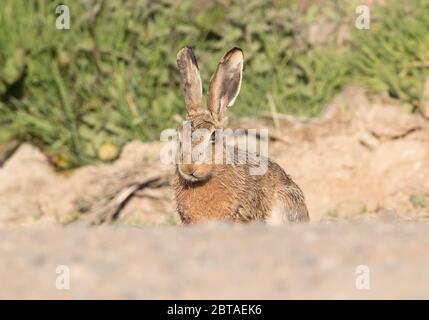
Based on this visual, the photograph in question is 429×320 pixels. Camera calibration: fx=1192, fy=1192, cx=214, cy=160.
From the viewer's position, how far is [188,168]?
6.73 metres

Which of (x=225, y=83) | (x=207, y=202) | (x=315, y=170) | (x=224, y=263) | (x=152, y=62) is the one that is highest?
(x=152, y=62)

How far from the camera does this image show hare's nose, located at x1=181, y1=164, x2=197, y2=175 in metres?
6.72

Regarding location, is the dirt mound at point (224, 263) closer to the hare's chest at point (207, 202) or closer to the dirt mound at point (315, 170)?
the hare's chest at point (207, 202)

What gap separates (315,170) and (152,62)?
1592 mm

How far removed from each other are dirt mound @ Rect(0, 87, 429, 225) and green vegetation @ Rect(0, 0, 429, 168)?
0.15m

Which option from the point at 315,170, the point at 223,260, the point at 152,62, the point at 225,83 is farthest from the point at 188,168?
the point at 152,62

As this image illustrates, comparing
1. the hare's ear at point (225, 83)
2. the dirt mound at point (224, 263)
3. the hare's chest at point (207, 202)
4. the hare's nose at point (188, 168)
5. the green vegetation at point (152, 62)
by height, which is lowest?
the dirt mound at point (224, 263)

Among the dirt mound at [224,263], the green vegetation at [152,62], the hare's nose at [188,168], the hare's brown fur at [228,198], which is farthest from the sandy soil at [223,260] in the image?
the green vegetation at [152,62]

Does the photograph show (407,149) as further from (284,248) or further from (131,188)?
(284,248)

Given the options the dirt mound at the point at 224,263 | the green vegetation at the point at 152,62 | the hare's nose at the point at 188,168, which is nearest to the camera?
the dirt mound at the point at 224,263

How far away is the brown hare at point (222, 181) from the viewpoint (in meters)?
7.07

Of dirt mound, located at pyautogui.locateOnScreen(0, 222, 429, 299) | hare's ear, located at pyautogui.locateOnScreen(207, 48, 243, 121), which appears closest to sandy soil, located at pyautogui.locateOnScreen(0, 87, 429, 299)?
dirt mound, located at pyautogui.locateOnScreen(0, 222, 429, 299)

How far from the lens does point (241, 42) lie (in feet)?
31.8

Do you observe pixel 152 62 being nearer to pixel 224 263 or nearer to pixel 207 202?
pixel 207 202
